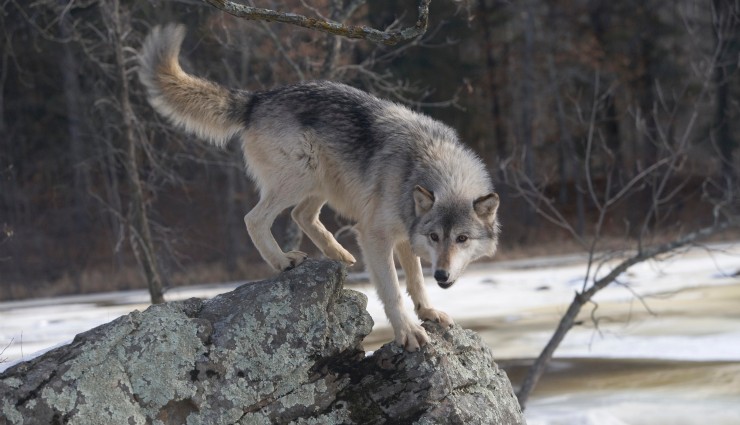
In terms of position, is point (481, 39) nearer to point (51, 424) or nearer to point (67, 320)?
point (67, 320)

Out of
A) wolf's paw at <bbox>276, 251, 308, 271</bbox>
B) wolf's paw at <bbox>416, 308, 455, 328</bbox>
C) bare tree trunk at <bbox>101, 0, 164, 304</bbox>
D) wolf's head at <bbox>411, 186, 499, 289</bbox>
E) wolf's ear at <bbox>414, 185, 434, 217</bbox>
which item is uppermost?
wolf's ear at <bbox>414, 185, 434, 217</bbox>

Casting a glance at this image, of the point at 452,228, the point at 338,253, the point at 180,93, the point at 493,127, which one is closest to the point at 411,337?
the point at 452,228

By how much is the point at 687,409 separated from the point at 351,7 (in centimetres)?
639


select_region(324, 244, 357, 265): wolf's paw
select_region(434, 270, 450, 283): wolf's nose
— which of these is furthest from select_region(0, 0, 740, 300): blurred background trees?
select_region(434, 270, 450, 283): wolf's nose

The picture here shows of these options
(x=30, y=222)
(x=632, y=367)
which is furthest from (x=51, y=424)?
(x=30, y=222)

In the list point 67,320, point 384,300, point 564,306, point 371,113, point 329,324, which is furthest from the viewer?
point 67,320

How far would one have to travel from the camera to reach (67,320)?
57.9 feet

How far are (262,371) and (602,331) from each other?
31.0 ft

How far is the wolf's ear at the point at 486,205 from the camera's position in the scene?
6109mm

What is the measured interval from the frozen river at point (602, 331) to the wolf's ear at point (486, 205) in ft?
10.3

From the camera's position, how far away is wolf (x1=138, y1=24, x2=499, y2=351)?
6.13 m

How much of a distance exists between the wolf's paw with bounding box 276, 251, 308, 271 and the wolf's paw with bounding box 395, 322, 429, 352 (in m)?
0.87

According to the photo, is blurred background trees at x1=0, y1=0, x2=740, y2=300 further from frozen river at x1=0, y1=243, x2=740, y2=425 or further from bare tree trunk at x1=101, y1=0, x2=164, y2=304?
bare tree trunk at x1=101, y1=0, x2=164, y2=304

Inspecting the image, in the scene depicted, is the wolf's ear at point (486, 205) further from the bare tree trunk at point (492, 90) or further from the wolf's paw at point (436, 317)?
the bare tree trunk at point (492, 90)
